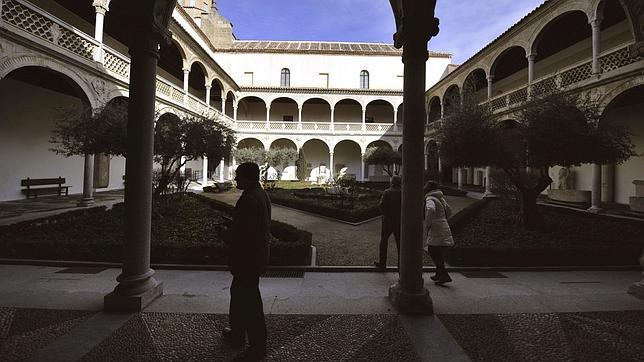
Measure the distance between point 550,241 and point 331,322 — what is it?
19.6 ft

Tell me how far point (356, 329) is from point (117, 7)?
465cm

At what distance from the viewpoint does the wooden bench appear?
38.8 ft

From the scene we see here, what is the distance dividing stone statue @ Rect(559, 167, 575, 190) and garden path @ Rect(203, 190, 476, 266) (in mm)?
12659

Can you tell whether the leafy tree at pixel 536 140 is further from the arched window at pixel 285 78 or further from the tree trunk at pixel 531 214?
the arched window at pixel 285 78

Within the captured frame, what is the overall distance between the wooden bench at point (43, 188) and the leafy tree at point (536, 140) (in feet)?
51.8

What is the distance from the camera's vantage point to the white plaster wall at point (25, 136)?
11141 millimetres

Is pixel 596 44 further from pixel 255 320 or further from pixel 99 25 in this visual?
pixel 99 25

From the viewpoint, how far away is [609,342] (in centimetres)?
287

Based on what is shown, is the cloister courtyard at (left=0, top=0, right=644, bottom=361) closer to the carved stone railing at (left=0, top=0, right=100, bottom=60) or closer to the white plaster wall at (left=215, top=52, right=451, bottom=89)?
the carved stone railing at (left=0, top=0, right=100, bottom=60)

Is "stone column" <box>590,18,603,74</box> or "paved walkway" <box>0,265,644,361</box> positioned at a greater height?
"stone column" <box>590,18,603,74</box>

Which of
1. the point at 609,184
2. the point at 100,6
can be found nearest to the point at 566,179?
the point at 609,184

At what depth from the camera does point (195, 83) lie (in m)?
25.7

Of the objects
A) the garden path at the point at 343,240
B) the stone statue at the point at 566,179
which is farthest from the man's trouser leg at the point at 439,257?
the stone statue at the point at 566,179

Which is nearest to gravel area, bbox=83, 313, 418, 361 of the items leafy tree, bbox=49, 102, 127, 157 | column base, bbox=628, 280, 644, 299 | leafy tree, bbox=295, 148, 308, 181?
column base, bbox=628, 280, 644, 299
